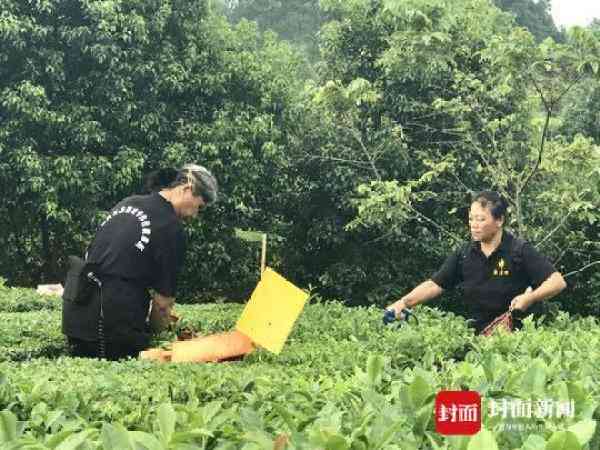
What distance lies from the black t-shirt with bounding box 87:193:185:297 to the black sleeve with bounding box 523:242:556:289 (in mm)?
1921

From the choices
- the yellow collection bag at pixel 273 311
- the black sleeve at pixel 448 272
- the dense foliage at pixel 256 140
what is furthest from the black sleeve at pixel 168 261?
the dense foliage at pixel 256 140

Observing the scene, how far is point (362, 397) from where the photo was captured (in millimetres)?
2475

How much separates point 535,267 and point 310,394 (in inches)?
95.3

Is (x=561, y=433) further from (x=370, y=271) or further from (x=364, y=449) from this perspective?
(x=370, y=271)

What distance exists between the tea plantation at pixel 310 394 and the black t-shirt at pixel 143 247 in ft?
1.81

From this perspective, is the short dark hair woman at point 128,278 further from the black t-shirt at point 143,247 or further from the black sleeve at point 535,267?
the black sleeve at point 535,267

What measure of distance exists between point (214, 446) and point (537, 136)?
906 centimetres

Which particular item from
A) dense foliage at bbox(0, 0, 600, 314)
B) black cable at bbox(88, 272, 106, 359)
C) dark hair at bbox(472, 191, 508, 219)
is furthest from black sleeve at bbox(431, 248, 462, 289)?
dense foliage at bbox(0, 0, 600, 314)

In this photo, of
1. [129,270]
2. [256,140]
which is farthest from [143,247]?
[256,140]

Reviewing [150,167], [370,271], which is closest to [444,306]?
[370,271]

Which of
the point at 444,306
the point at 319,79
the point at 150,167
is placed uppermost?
the point at 319,79

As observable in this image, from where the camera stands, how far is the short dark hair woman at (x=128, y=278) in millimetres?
4176

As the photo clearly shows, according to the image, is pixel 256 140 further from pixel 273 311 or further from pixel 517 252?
pixel 273 311

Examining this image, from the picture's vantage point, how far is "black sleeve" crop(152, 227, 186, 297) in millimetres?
4180
